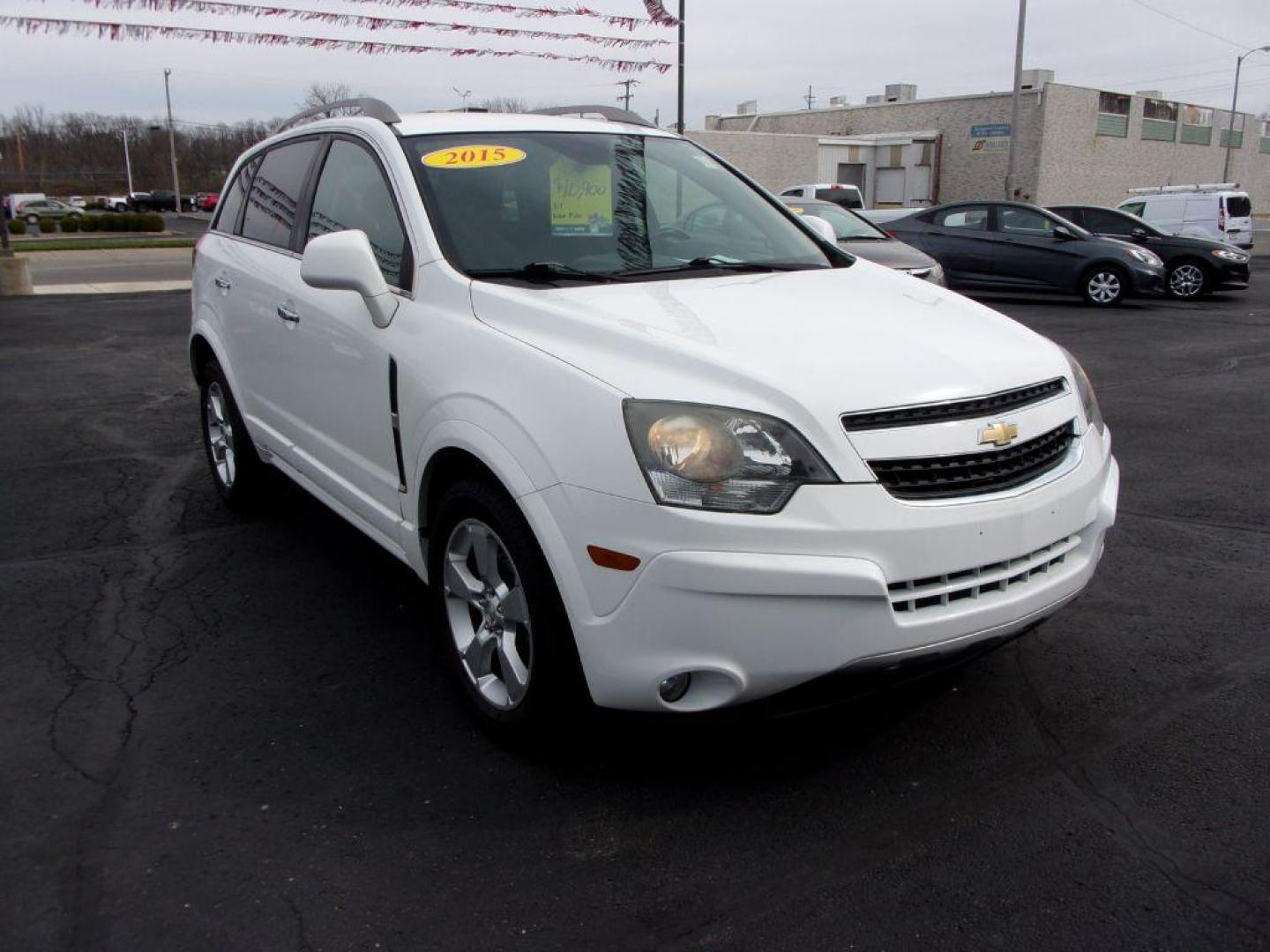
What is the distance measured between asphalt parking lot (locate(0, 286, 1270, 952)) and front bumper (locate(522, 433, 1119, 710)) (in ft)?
0.75

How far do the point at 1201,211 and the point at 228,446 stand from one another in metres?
23.0

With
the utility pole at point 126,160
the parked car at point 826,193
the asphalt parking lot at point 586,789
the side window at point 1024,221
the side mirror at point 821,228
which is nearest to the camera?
the asphalt parking lot at point 586,789

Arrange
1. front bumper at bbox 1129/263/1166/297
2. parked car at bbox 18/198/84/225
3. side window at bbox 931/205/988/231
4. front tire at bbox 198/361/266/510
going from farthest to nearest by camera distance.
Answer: parked car at bbox 18/198/84/225 → side window at bbox 931/205/988/231 → front bumper at bbox 1129/263/1166/297 → front tire at bbox 198/361/266/510

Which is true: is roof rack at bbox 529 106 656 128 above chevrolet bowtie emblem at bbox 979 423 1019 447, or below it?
above

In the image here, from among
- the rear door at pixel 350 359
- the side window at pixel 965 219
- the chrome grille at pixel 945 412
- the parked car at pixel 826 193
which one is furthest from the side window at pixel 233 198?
the parked car at pixel 826 193

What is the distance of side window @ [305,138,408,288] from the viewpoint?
3658 mm

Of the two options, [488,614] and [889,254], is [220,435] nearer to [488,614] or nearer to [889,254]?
[488,614]

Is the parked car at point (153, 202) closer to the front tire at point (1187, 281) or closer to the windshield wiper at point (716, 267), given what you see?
the front tire at point (1187, 281)

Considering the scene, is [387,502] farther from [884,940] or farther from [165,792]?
[884,940]

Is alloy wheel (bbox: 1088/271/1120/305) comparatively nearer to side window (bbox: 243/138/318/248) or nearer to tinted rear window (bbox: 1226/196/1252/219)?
tinted rear window (bbox: 1226/196/1252/219)

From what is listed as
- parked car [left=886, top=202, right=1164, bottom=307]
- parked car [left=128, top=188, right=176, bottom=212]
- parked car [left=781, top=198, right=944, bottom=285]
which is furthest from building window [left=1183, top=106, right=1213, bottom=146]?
parked car [left=128, top=188, right=176, bottom=212]

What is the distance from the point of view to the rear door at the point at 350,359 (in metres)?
3.58

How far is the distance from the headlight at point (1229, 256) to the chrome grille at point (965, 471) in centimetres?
1656

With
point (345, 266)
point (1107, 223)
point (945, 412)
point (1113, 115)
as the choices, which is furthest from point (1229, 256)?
point (1113, 115)
